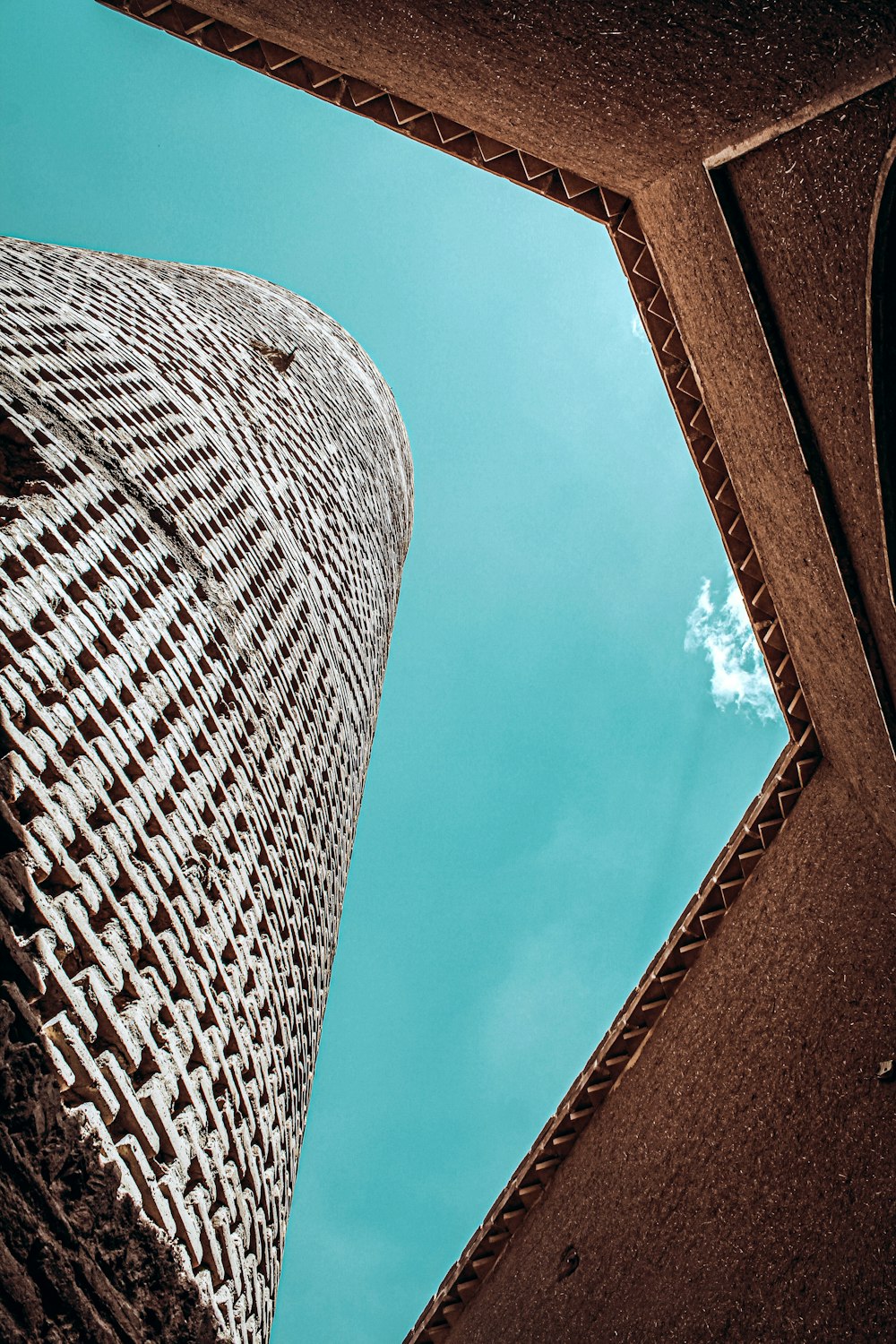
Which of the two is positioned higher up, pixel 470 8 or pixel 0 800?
pixel 470 8

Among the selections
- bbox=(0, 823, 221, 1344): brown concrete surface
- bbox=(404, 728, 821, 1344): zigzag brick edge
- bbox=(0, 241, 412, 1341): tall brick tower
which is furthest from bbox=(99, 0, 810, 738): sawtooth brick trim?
bbox=(0, 823, 221, 1344): brown concrete surface

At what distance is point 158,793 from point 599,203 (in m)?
4.29

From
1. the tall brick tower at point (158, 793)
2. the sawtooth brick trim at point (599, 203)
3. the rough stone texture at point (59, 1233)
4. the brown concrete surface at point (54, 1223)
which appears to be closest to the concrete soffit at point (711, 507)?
the sawtooth brick trim at point (599, 203)

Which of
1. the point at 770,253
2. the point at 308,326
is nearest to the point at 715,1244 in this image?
the point at 770,253

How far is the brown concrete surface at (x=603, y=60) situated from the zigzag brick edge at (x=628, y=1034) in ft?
13.5

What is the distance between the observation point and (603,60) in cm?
412

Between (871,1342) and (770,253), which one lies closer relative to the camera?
(871,1342)

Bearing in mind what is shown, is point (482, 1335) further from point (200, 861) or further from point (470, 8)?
point (470, 8)

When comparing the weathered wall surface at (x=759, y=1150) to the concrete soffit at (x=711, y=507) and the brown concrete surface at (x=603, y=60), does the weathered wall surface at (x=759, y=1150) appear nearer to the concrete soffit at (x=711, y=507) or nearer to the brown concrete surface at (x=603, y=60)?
the concrete soffit at (x=711, y=507)

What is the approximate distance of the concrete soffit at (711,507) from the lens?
195 inches

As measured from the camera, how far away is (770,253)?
15.3 feet

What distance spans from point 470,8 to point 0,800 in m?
3.79

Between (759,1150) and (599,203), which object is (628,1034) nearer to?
(759,1150)

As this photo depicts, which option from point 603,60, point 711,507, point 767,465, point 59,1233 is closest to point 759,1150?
point 711,507
